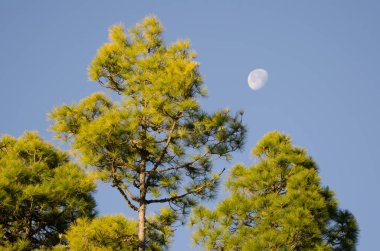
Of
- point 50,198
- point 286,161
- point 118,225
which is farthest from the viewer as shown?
point 286,161

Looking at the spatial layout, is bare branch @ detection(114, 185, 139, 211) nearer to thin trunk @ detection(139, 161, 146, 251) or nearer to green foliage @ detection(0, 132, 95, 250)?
thin trunk @ detection(139, 161, 146, 251)

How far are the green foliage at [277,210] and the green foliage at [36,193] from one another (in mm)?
2369

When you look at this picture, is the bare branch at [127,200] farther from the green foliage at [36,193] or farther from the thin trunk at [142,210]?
the green foliage at [36,193]

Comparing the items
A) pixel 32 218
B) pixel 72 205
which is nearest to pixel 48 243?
pixel 32 218

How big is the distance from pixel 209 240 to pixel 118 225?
7.64 ft

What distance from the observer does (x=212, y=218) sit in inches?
355

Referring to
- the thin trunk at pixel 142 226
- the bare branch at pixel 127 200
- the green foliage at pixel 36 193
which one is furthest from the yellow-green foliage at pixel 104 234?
the green foliage at pixel 36 193

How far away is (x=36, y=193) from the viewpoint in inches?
321

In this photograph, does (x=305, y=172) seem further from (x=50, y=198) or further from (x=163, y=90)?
(x=50, y=198)

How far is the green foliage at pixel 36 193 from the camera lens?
323 inches

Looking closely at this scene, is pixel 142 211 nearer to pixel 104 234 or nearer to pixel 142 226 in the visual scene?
pixel 142 226

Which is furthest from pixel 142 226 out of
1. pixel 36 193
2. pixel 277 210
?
pixel 277 210

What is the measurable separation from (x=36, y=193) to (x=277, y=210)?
4602 mm

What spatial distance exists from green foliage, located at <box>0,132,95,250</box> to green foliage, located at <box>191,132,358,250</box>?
2.37m
